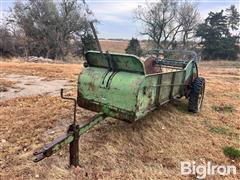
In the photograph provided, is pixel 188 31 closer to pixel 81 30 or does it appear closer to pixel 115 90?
pixel 81 30

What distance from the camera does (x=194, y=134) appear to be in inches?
202

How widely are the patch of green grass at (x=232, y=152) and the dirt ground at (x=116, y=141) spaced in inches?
3.6

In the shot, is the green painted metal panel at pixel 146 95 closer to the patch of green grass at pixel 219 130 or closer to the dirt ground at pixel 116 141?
the dirt ground at pixel 116 141

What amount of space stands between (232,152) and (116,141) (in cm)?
181

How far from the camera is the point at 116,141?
4.45 meters

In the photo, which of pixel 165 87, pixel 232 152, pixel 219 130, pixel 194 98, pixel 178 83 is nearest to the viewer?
pixel 232 152

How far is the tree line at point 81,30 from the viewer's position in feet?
98.7

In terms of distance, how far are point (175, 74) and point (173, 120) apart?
938mm

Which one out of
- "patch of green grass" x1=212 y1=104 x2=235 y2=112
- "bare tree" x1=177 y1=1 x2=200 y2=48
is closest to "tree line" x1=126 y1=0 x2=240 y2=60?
"bare tree" x1=177 y1=1 x2=200 y2=48

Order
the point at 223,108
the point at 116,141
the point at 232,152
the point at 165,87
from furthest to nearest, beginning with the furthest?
the point at 223,108 < the point at 165,87 < the point at 232,152 < the point at 116,141

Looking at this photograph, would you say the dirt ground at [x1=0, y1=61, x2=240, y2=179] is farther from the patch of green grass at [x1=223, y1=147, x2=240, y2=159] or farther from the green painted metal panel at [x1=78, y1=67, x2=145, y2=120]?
the green painted metal panel at [x1=78, y1=67, x2=145, y2=120]

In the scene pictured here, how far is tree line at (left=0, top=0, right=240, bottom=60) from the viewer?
3007 centimetres

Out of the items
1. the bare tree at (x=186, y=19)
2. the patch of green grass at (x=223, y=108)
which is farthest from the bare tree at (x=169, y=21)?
the patch of green grass at (x=223, y=108)

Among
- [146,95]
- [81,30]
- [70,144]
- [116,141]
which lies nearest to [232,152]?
[146,95]
